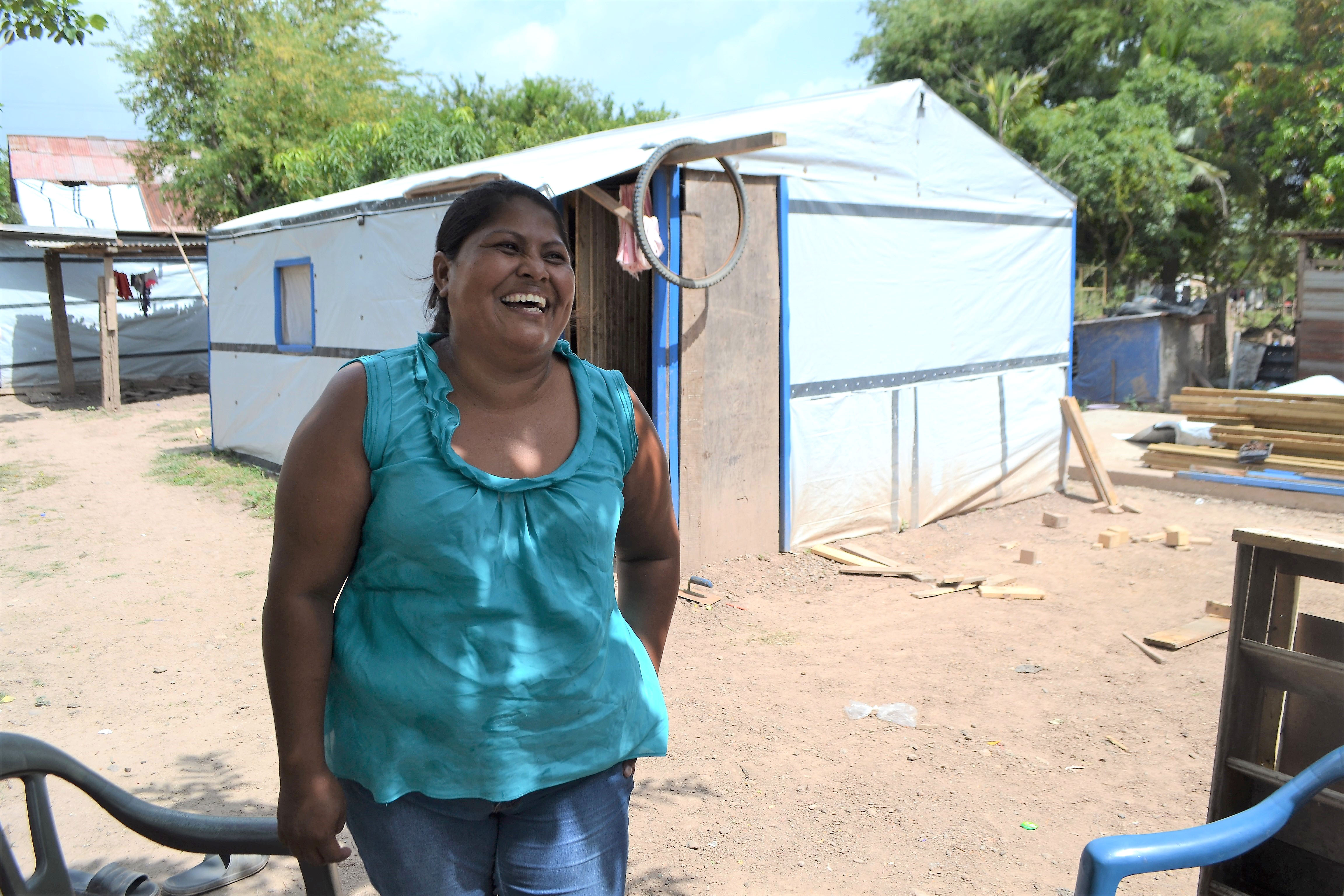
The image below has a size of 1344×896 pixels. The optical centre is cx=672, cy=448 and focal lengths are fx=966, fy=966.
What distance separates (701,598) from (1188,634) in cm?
292

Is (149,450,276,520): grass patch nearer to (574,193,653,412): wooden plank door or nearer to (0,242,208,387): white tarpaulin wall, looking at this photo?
(574,193,653,412): wooden plank door

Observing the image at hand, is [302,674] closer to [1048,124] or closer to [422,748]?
[422,748]

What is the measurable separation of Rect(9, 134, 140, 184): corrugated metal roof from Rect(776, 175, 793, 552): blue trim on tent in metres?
29.3

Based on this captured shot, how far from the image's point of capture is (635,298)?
822 centimetres

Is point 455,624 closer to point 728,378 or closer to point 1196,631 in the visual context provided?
point 728,378

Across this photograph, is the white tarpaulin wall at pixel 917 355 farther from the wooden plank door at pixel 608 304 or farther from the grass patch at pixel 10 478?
the grass patch at pixel 10 478

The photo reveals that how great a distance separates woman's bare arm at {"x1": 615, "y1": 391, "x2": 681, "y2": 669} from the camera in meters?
1.90

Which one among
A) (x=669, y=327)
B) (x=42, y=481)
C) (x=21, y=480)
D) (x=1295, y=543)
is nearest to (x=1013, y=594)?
(x=669, y=327)

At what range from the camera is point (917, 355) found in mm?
8180

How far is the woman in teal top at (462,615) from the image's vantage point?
1.52 metres

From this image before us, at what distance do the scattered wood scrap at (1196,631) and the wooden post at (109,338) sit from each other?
15.0 meters

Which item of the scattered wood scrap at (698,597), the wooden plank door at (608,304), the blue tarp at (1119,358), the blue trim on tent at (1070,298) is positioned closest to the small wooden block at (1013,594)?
the scattered wood scrap at (698,597)

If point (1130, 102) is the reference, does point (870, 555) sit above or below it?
below

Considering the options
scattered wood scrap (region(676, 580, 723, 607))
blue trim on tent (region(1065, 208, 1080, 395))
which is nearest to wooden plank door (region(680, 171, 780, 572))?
scattered wood scrap (region(676, 580, 723, 607))
